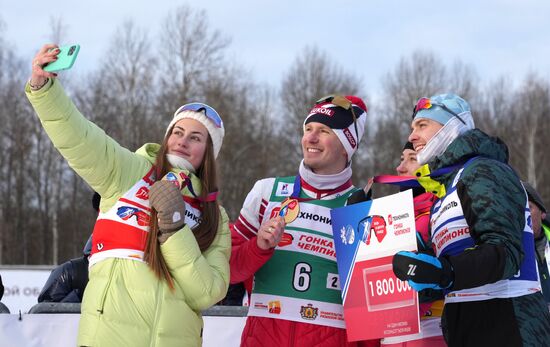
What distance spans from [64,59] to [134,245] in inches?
37.9

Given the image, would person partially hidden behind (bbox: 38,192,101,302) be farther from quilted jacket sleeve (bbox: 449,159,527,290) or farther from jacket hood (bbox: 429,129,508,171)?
quilted jacket sleeve (bbox: 449,159,527,290)

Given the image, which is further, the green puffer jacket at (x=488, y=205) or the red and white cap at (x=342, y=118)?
the red and white cap at (x=342, y=118)

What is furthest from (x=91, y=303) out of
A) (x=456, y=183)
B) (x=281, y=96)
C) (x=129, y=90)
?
(x=281, y=96)

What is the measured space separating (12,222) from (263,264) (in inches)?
1362

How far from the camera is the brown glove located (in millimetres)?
3486

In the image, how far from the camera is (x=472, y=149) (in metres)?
3.38

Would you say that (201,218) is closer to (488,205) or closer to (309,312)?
(309,312)

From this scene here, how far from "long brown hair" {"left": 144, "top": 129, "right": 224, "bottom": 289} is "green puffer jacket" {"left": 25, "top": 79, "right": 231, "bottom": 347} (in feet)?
0.13

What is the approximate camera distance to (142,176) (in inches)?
148

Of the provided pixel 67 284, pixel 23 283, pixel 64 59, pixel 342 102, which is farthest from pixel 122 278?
pixel 23 283

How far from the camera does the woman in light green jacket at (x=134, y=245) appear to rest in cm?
339

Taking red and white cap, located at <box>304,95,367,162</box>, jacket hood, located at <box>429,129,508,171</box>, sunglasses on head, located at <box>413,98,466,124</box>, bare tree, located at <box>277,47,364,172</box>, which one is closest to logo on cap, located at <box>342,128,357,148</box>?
red and white cap, located at <box>304,95,367,162</box>

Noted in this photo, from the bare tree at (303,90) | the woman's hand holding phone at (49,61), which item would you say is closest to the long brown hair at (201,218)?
the woman's hand holding phone at (49,61)

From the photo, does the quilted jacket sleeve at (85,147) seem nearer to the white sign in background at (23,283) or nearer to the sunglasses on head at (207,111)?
the sunglasses on head at (207,111)
